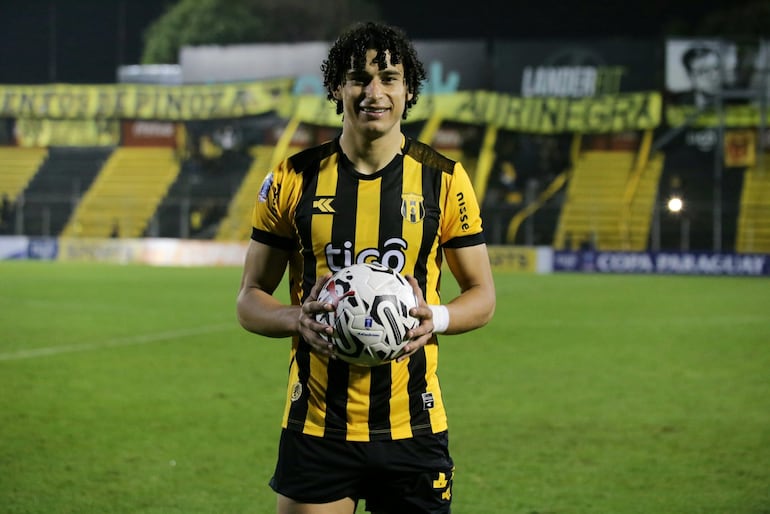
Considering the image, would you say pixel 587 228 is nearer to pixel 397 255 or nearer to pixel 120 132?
pixel 120 132

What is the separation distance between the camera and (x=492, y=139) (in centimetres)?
4384

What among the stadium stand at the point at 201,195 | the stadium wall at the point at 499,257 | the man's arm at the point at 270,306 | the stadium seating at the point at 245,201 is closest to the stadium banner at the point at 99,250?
the stadium wall at the point at 499,257

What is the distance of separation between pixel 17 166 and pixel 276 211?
155 ft

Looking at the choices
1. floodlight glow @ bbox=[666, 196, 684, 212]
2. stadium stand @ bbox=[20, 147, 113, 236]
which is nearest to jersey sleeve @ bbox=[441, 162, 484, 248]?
floodlight glow @ bbox=[666, 196, 684, 212]

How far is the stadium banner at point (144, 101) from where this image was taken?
1842 inches

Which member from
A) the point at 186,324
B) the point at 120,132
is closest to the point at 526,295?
the point at 186,324

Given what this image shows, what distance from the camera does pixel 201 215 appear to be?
4044 cm

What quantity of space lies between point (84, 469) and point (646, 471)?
3.85m

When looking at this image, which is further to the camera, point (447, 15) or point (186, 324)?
point (447, 15)

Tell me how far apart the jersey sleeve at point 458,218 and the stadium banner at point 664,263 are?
99.3ft

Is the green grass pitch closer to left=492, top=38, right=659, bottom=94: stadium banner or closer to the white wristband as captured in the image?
the white wristband

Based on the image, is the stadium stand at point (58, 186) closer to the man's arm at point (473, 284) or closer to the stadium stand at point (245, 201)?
the stadium stand at point (245, 201)

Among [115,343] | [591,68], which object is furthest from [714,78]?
[115,343]

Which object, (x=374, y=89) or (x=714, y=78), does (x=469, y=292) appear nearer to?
(x=374, y=89)
